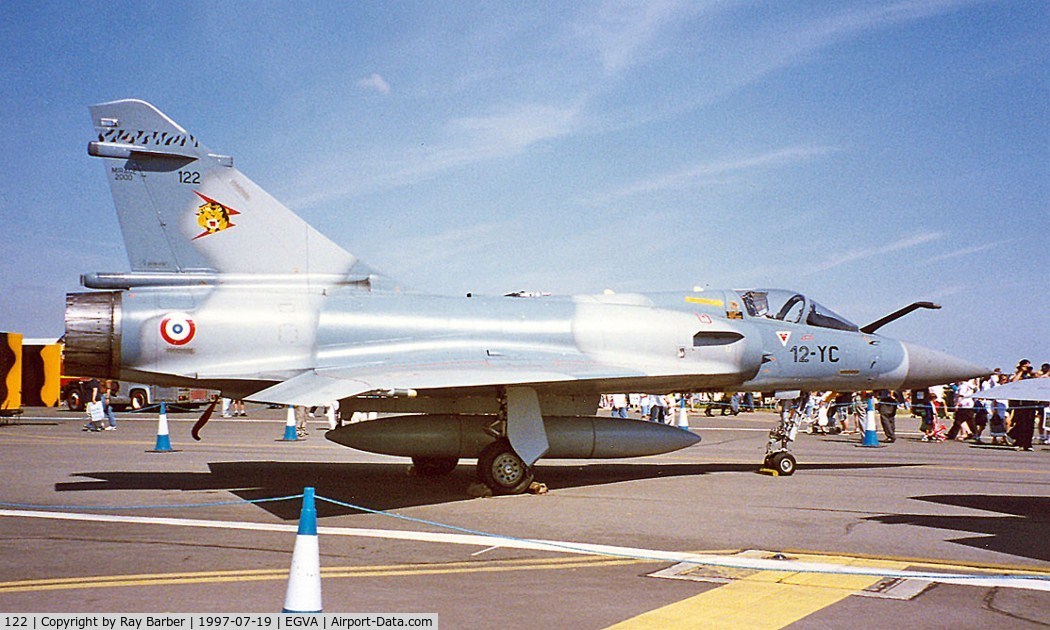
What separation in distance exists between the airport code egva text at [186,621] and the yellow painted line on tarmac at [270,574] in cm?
94

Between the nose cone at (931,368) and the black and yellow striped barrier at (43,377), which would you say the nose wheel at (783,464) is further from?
the black and yellow striped barrier at (43,377)

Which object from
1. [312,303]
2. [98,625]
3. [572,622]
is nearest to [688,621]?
[572,622]

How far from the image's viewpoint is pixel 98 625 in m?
4.91

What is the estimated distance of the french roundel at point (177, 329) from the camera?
1080 centimetres

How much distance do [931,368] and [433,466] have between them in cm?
791

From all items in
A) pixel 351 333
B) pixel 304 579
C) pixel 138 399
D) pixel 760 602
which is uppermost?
pixel 351 333

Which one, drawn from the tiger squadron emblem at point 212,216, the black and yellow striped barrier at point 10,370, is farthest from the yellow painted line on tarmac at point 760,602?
the black and yellow striped barrier at point 10,370

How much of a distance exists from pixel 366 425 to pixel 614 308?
376 centimetres

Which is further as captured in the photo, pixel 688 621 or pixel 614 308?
pixel 614 308

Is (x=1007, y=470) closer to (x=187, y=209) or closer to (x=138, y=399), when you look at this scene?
(x=187, y=209)

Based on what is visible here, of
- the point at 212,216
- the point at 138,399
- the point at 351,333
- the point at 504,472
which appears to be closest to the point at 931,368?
the point at 504,472

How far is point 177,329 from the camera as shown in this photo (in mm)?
10844

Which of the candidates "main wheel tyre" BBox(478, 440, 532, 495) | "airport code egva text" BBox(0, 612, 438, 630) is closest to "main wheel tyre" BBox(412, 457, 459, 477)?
"main wheel tyre" BBox(478, 440, 532, 495)

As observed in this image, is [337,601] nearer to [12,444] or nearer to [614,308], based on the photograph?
[614,308]
